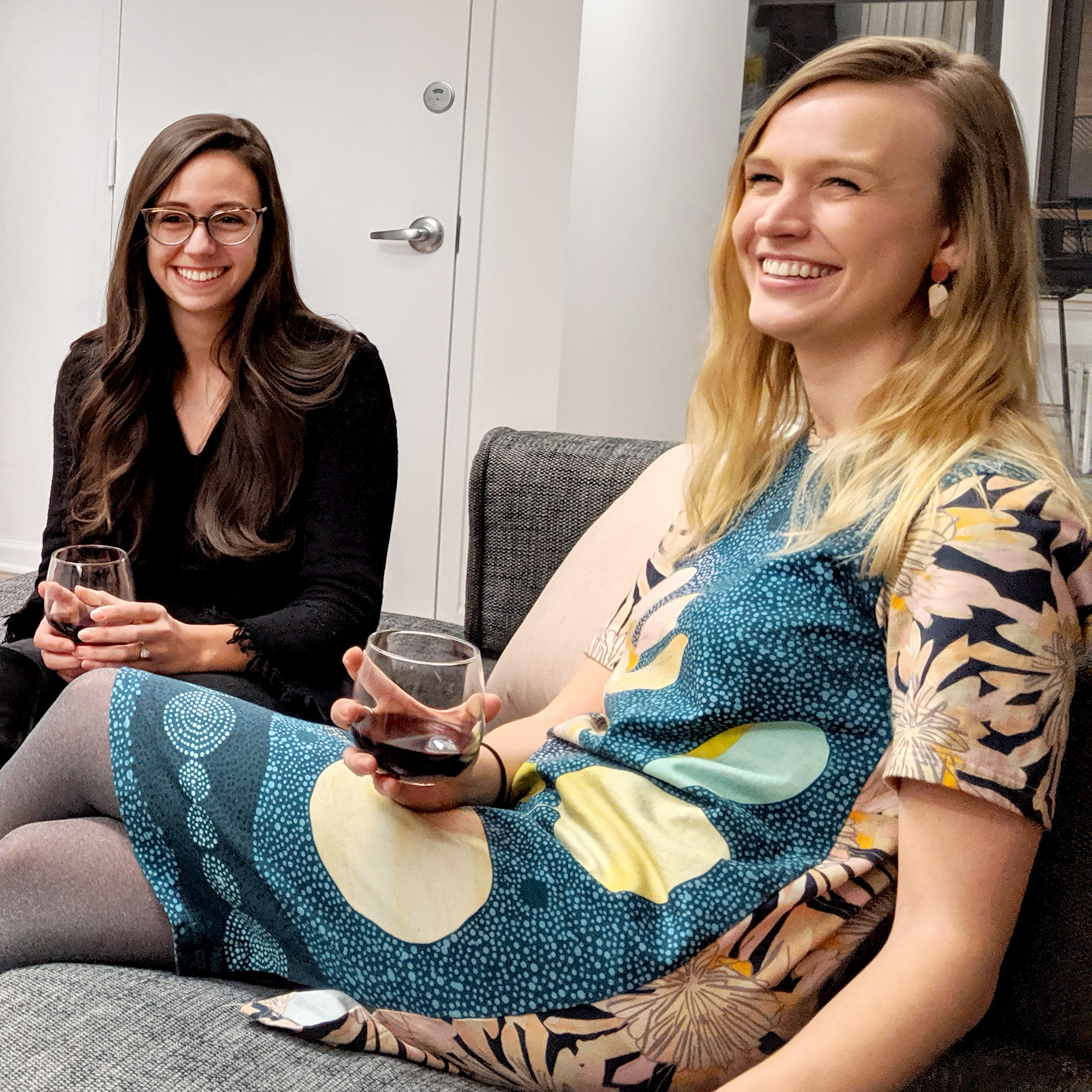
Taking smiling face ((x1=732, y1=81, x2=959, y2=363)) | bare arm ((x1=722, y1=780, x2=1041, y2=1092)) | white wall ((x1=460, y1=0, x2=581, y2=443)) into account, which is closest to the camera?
bare arm ((x1=722, y1=780, x2=1041, y2=1092))

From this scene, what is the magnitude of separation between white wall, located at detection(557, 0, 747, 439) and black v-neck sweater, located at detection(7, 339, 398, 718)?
1.41m

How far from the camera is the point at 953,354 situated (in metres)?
1.11

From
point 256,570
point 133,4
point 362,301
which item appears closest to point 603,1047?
point 256,570

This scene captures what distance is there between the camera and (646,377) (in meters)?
3.24

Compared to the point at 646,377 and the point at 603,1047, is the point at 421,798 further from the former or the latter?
the point at 646,377

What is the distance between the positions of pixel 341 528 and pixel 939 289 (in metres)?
0.93

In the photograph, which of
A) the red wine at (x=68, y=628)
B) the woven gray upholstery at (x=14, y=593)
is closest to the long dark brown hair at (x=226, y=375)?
the woven gray upholstery at (x=14, y=593)

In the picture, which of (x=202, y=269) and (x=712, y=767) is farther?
(x=202, y=269)

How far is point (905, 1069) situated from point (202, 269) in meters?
1.41

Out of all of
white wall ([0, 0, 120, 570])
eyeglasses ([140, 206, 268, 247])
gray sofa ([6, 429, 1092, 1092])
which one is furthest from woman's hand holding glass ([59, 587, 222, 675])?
white wall ([0, 0, 120, 570])

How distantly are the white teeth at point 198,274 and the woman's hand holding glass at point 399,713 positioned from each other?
97cm

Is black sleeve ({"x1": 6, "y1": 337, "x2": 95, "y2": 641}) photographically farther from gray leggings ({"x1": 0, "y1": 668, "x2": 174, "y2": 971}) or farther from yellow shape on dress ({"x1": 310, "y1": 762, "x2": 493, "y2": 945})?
yellow shape on dress ({"x1": 310, "y1": 762, "x2": 493, "y2": 945})

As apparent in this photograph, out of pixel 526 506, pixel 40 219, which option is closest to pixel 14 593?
pixel 526 506

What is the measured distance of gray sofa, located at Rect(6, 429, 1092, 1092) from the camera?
1.01 meters
